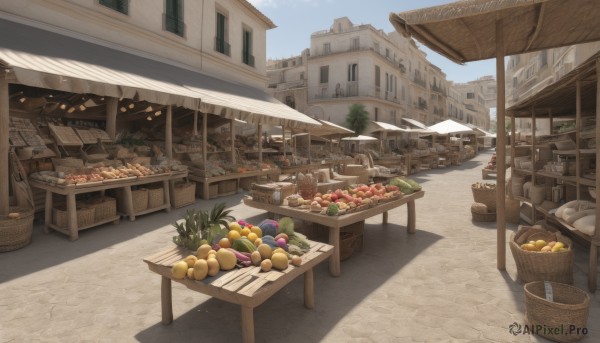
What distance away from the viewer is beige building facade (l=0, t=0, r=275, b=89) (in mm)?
8854

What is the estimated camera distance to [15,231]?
17.4 ft

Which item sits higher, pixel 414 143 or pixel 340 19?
pixel 340 19

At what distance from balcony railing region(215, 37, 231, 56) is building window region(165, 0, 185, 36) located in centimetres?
201

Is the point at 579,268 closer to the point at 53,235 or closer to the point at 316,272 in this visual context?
the point at 316,272

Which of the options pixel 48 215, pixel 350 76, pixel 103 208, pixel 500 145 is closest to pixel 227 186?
pixel 103 208

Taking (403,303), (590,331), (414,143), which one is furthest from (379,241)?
(414,143)

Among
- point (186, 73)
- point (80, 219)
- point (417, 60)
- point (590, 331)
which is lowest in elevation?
point (590, 331)

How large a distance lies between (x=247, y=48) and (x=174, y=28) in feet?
16.1

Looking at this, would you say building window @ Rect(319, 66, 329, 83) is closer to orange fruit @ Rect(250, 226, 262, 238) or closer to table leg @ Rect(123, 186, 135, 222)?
table leg @ Rect(123, 186, 135, 222)

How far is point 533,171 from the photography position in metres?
6.37

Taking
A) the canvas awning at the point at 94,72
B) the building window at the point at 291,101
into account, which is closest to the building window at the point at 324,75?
the building window at the point at 291,101

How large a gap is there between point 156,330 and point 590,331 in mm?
3964

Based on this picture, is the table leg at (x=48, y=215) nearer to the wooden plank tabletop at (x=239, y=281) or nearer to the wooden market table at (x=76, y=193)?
the wooden market table at (x=76, y=193)

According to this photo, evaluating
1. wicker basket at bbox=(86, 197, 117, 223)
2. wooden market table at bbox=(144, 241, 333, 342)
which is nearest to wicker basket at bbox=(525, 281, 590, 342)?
wooden market table at bbox=(144, 241, 333, 342)
